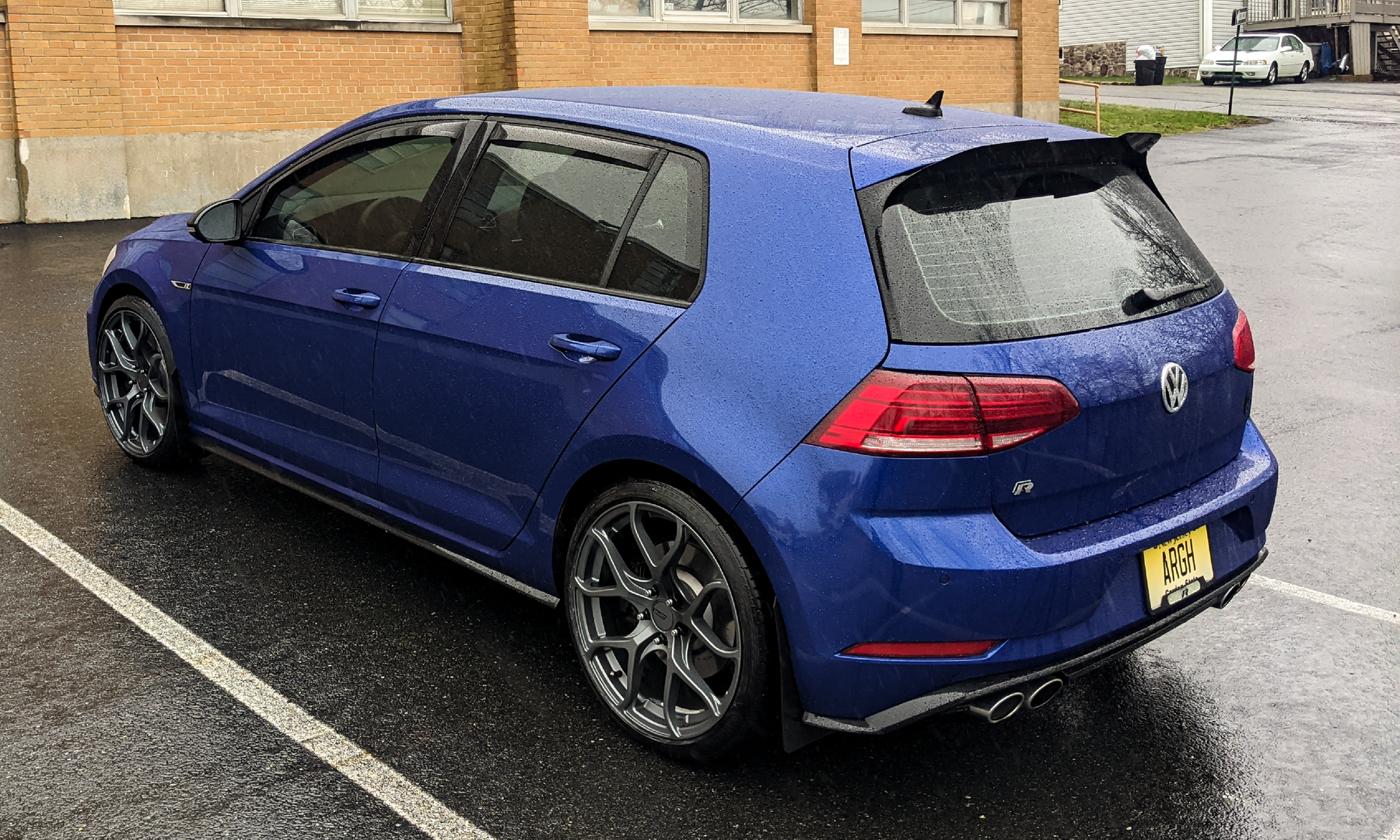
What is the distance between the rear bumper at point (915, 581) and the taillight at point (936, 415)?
0.14 ft

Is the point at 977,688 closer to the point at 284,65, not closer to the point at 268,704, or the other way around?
the point at 268,704

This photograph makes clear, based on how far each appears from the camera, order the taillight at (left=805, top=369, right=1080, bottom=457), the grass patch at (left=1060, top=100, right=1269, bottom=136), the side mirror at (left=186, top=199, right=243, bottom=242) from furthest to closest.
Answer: the grass patch at (left=1060, top=100, right=1269, bottom=136) → the side mirror at (left=186, top=199, right=243, bottom=242) → the taillight at (left=805, top=369, right=1080, bottom=457)

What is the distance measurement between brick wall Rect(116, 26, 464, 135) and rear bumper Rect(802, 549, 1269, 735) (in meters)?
13.8

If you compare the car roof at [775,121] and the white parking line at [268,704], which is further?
the car roof at [775,121]

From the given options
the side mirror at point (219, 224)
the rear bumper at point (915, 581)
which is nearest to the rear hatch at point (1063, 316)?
the rear bumper at point (915, 581)

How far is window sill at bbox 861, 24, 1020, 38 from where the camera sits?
70.1 feet

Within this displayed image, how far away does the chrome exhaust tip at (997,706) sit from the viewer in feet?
10.4

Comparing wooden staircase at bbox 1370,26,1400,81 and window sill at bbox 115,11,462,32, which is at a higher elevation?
wooden staircase at bbox 1370,26,1400,81

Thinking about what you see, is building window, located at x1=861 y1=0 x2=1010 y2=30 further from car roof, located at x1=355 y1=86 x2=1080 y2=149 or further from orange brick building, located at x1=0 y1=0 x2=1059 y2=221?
car roof, located at x1=355 y1=86 x2=1080 y2=149

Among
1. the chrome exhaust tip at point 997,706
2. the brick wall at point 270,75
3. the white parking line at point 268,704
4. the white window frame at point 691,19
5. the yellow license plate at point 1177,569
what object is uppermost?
the white window frame at point 691,19

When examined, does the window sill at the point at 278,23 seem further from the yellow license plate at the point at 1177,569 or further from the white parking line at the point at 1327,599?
the yellow license plate at the point at 1177,569

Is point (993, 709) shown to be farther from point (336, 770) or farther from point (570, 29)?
point (570, 29)

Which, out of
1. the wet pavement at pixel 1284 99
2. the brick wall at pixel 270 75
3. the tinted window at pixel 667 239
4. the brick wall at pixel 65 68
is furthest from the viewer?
the wet pavement at pixel 1284 99

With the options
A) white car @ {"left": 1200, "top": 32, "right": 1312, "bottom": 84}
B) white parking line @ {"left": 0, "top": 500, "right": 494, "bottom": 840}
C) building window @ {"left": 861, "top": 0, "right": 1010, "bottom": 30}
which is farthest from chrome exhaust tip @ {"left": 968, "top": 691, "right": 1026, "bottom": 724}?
white car @ {"left": 1200, "top": 32, "right": 1312, "bottom": 84}
